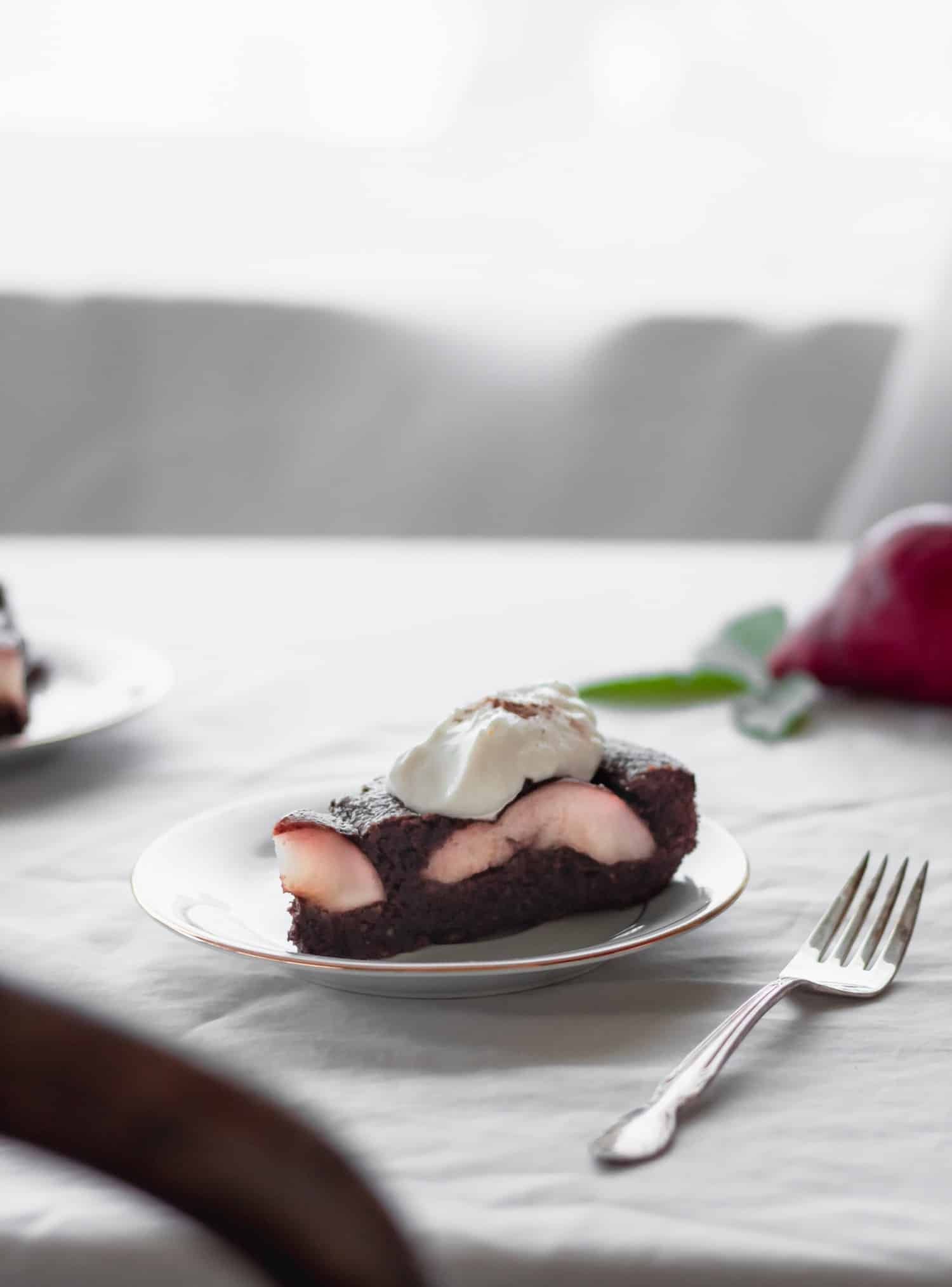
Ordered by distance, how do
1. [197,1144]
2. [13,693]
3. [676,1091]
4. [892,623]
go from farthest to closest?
[892,623], [13,693], [676,1091], [197,1144]

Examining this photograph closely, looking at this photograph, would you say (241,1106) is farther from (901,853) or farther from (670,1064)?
(901,853)

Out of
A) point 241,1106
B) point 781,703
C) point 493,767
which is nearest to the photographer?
point 241,1106

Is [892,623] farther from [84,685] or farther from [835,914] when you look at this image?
[84,685]

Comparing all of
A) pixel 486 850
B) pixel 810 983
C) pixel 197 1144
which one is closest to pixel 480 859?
pixel 486 850

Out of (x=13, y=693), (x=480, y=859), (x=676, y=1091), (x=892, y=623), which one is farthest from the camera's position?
(x=892, y=623)

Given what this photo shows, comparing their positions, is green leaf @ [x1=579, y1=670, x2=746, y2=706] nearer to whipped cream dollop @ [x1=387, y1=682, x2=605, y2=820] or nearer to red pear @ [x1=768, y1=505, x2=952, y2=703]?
red pear @ [x1=768, y1=505, x2=952, y2=703]

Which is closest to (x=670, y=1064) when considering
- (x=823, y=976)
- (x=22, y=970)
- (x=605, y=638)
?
(x=823, y=976)

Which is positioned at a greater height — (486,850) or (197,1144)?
(197,1144)
